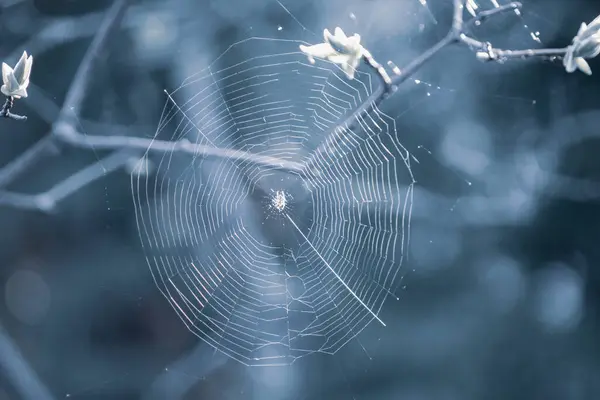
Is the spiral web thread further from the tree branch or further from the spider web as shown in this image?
the tree branch

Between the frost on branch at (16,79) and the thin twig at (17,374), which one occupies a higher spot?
the frost on branch at (16,79)

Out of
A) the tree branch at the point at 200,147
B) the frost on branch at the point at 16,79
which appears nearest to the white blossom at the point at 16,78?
the frost on branch at the point at 16,79

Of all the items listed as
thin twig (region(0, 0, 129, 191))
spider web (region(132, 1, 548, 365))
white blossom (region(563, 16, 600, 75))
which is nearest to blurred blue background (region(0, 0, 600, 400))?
spider web (region(132, 1, 548, 365))

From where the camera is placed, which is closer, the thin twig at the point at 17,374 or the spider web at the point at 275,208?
the thin twig at the point at 17,374

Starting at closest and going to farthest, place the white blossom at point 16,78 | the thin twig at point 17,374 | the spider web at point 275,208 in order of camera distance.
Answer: the white blossom at point 16,78, the thin twig at point 17,374, the spider web at point 275,208

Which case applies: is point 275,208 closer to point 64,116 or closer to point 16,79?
point 64,116

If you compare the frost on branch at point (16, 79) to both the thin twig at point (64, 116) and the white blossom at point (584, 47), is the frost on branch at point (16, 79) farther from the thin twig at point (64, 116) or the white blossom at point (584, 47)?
the white blossom at point (584, 47)

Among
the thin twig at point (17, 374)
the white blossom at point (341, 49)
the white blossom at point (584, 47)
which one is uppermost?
the white blossom at point (341, 49)

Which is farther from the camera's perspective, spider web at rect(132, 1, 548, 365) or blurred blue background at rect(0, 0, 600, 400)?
blurred blue background at rect(0, 0, 600, 400)
